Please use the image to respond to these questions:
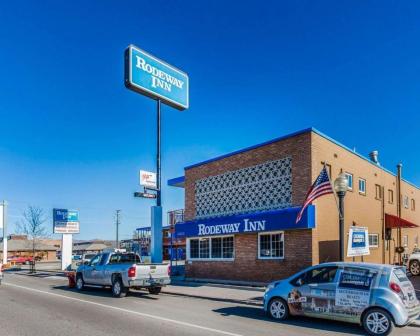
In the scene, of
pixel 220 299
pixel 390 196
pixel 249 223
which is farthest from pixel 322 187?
pixel 390 196

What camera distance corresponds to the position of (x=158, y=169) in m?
21.6

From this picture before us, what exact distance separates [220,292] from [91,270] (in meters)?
5.76

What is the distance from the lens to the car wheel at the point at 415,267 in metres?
22.7

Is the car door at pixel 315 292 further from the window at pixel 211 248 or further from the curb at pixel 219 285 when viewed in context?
the window at pixel 211 248

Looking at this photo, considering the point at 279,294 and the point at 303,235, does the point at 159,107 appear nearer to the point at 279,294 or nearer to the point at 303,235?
the point at 303,235

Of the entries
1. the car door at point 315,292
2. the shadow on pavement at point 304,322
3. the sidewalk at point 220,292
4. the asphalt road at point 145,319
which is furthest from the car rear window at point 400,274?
the sidewalk at point 220,292

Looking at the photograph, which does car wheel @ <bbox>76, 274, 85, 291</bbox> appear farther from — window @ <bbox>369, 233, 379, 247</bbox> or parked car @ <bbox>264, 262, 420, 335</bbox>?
window @ <bbox>369, 233, 379, 247</bbox>

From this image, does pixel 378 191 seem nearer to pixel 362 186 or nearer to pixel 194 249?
pixel 362 186

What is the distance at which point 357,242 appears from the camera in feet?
44.2

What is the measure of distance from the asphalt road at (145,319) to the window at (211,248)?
5.80m

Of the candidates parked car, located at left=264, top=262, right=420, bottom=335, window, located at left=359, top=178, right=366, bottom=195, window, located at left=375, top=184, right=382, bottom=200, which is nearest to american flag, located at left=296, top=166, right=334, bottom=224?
parked car, located at left=264, top=262, right=420, bottom=335

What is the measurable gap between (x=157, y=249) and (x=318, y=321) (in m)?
11.8

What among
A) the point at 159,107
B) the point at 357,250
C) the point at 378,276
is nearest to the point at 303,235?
the point at 357,250

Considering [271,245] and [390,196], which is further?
[390,196]
